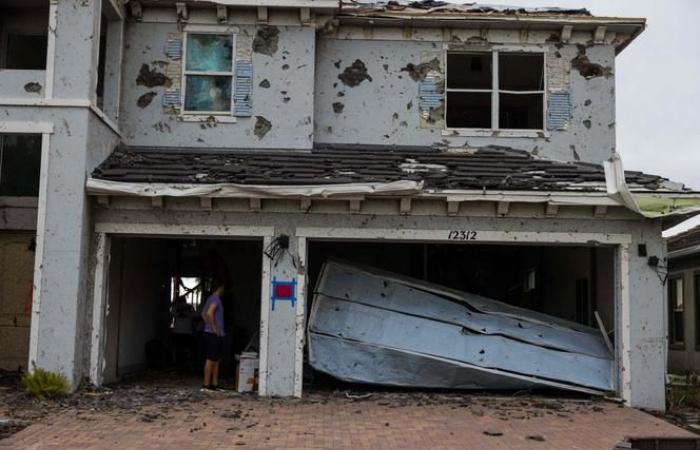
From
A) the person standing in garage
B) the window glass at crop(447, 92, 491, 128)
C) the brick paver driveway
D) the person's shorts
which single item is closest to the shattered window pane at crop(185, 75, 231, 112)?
the person standing in garage

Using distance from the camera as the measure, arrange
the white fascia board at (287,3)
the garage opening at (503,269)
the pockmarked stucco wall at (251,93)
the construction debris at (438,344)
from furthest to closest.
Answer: the garage opening at (503,269)
the pockmarked stucco wall at (251,93)
the white fascia board at (287,3)
the construction debris at (438,344)

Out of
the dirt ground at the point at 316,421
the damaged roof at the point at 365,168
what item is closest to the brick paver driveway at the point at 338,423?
the dirt ground at the point at 316,421

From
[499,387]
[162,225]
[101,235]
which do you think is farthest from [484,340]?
[101,235]

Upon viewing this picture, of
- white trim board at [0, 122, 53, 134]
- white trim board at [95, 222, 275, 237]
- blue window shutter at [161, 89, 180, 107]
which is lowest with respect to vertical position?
white trim board at [95, 222, 275, 237]

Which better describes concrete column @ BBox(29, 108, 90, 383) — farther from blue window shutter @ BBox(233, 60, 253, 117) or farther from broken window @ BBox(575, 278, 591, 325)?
broken window @ BBox(575, 278, 591, 325)

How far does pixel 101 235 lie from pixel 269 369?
3.07 m

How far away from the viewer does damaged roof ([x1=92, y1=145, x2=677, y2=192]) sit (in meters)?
10.5

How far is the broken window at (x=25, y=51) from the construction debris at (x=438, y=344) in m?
6.33

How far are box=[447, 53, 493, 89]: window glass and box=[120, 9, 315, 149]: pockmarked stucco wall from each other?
2.71 metres

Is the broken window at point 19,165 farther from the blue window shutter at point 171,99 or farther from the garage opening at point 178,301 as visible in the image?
the blue window shutter at point 171,99

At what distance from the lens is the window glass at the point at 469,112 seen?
14.0 meters

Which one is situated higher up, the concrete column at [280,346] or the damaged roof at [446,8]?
the damaged roof at [446,8]

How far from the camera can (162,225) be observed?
1070cm

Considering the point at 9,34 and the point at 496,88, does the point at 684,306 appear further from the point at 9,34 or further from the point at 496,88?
the point at 9,34
